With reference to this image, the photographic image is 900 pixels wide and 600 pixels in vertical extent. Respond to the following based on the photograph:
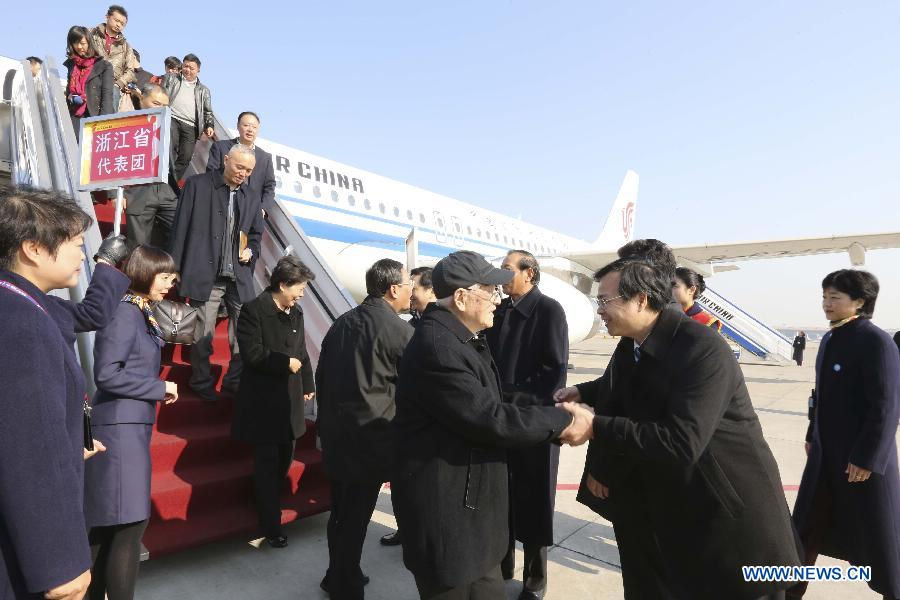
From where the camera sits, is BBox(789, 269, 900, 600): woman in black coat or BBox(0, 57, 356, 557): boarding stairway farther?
BBox(0, 57, 356, 557): boarding stairway

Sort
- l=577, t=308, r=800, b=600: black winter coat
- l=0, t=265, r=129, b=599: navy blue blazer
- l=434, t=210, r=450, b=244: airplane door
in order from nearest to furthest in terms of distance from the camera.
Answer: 1. l=0, t=265, r=129, b=599: navy blue blazer
2. l=577, t=308, r=800, b=600: black winter coat
3. l=434, t=210, r=450, b=244: airplane door

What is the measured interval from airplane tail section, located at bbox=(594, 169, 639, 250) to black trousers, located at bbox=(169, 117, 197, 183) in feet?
82.0

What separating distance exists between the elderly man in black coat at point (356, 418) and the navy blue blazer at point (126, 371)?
929 mm

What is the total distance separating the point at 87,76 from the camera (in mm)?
5688

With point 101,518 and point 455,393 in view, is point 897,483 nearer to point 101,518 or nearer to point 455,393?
point 455,393

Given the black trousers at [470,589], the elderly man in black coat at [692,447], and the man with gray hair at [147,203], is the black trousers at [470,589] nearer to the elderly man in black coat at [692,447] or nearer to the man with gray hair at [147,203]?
the elderly man in black coat at [692,447]

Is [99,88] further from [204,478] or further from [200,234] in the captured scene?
[204,478]

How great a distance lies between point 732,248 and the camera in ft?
54.7

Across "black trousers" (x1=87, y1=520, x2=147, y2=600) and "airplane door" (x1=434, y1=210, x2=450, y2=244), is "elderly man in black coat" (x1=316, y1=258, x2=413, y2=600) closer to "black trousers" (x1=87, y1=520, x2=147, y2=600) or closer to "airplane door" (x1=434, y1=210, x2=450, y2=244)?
"black trousers" (x1=87, y1=520, x2=147, y2=600)

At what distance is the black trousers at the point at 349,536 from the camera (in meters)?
2.90

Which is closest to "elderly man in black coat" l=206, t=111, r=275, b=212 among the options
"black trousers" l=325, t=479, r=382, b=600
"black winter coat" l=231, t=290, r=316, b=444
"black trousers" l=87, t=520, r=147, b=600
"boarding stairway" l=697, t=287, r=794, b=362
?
"black winter coat" l=231, t=290, r=316, b=444

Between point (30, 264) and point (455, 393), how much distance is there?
1316mm

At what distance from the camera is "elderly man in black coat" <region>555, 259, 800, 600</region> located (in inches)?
74.4

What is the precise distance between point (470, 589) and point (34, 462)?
1.44 m
